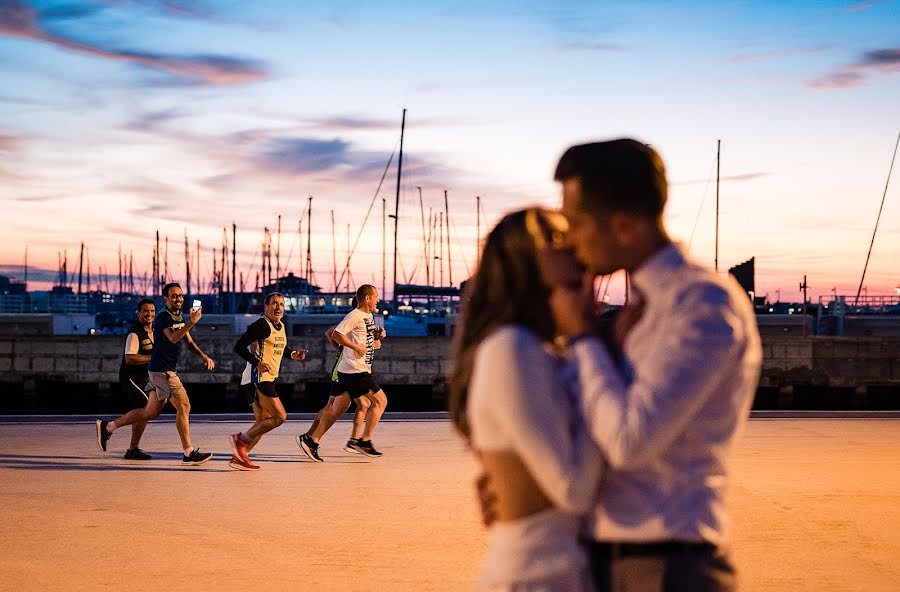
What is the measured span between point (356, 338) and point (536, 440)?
10465 mm

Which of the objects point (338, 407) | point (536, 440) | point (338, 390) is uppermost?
point (536, 440)

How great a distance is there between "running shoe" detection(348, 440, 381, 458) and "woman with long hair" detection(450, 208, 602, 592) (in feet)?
34.7

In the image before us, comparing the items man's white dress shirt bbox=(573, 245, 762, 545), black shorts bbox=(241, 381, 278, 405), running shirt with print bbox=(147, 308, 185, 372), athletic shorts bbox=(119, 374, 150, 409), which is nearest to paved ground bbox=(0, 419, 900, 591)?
athletic shorts bbox=(119, 374, 150, 409)

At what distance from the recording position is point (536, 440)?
235 centimetres

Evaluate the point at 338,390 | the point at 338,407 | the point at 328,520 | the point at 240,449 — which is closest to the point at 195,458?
the point at 240,449

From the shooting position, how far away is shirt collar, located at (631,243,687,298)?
2508mm

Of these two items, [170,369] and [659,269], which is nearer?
[659,269]

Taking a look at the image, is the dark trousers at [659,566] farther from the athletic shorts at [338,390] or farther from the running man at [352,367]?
the athletic shorts at [338,390]

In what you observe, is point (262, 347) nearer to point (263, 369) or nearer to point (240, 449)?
point (263, 369)

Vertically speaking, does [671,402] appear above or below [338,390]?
above

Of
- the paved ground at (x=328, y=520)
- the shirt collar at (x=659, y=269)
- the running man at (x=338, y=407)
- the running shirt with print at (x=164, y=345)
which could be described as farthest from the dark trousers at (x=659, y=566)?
the running shirt with print at (x=164, y=345)

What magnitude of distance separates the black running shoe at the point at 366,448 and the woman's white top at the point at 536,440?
10.7 meters

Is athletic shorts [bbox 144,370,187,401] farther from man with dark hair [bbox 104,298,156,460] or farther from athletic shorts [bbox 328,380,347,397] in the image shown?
athletic shorts [bbox 328,380,347,397]

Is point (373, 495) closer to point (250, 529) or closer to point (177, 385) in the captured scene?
point (250, 529)
